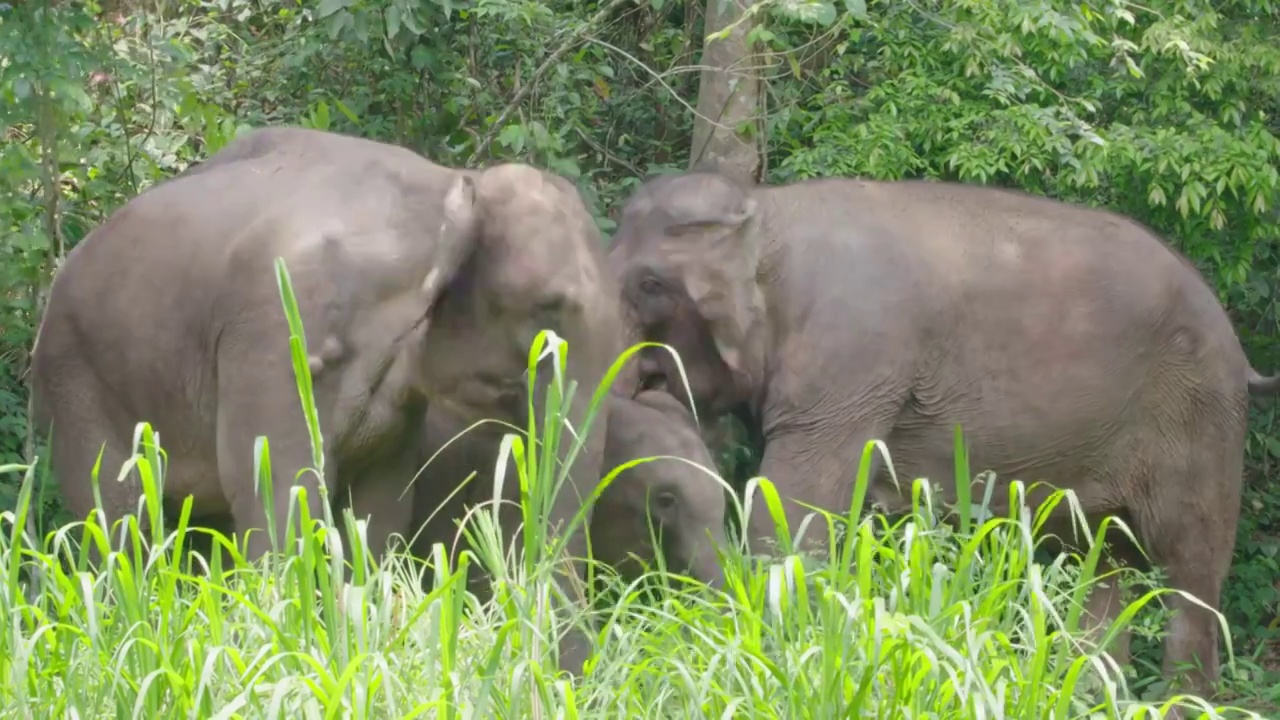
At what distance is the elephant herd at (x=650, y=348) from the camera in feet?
14.5

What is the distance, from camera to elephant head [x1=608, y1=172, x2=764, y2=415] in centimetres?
584

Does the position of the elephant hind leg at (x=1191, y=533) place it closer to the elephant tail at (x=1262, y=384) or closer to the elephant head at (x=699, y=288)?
the elephant tail at (x=1262, y=384)

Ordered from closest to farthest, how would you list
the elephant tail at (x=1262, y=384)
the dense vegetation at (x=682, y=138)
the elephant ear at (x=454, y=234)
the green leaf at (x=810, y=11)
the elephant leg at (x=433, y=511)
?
the dense vegetation at (x=682, y=138), the elephant ear at (x=454, y=234), the elephant leg at (x=433, y=511), the green leaf at (x=810, y=11), the elephant tail at (x=1262, y=384)

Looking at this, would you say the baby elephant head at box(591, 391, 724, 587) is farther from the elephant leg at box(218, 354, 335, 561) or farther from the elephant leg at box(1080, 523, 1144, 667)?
the elephant leg at box(1080, 523, 1144, 667)

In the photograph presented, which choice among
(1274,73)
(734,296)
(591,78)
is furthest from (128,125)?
(1274,73)

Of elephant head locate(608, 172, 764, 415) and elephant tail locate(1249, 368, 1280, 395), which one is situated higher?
elephant head locate(608, 172, 764, 415)

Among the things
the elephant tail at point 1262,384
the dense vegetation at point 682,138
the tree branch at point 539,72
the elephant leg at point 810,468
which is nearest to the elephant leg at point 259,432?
the dense vegetation at point 682,138

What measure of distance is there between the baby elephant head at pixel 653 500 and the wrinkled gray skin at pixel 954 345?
0.45 m

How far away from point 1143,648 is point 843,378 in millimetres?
2235

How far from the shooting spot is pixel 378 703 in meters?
3.24

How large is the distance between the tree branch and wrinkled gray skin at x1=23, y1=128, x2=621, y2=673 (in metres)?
1.89

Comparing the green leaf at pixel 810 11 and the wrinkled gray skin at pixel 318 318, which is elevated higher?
the green leaf at pixel 810 11

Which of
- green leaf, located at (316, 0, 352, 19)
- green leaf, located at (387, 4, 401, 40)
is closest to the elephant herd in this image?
green leaf, located at (387, 4, 401, 40)

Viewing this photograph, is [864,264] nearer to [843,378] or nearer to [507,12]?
[843,378]
